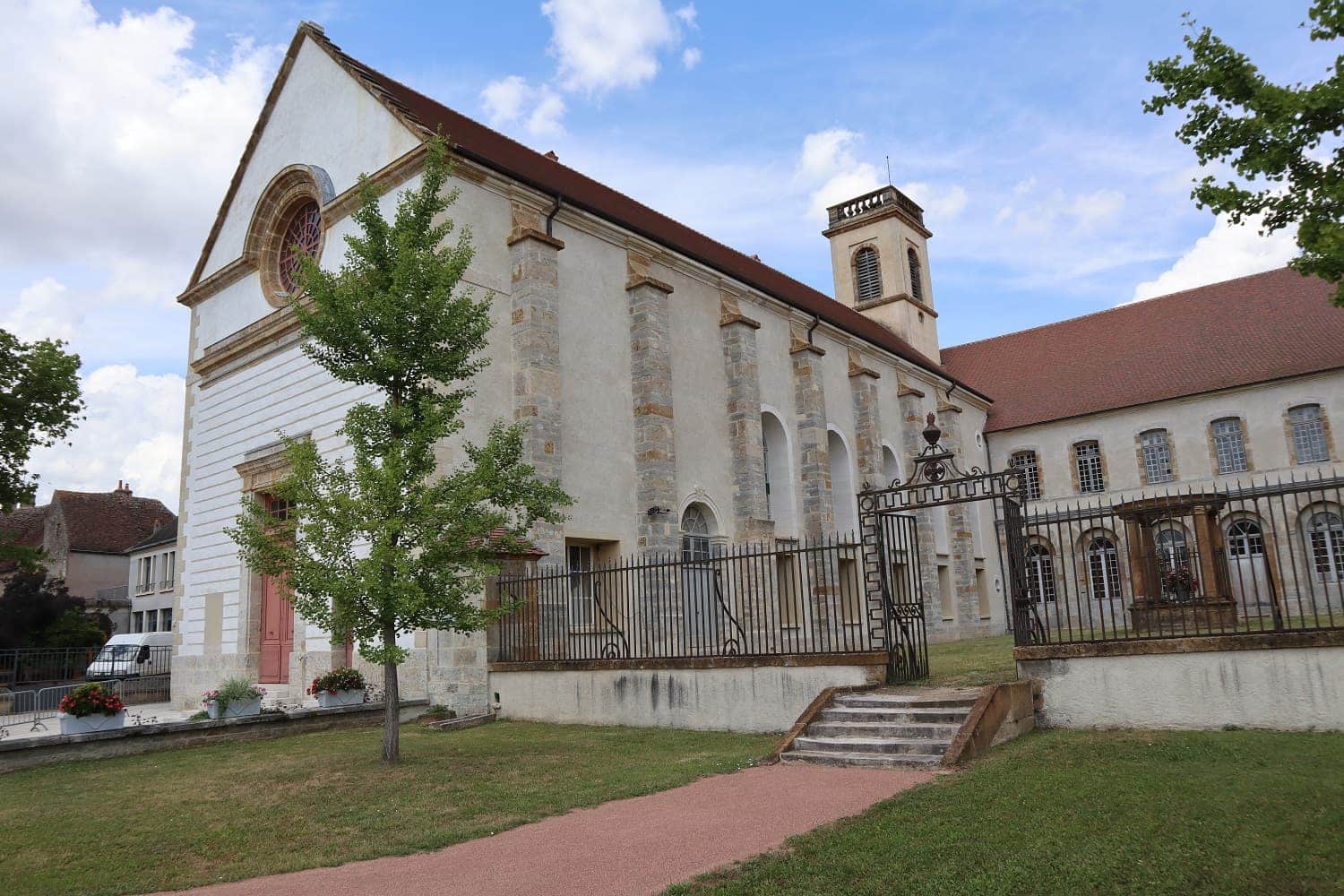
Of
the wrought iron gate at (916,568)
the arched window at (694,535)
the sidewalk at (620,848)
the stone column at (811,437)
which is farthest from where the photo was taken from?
the stone column at (811,437)

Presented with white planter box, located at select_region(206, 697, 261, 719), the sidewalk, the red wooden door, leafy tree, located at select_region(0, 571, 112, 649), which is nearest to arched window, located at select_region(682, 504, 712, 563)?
the red wooden door

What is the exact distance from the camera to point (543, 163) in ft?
74.5

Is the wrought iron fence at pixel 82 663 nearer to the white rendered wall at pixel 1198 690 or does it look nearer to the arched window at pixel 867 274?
the white rendered wall at pixel 1198 690

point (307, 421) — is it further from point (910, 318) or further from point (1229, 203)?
point (910, 318)

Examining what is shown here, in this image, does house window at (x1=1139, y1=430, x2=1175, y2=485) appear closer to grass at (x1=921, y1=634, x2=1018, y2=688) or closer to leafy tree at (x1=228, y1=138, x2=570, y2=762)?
grass at (x1=921, y1=634, x2=1018, y2=688)

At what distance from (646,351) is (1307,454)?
2150 centimetres

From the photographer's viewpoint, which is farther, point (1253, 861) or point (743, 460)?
point (743, 460)

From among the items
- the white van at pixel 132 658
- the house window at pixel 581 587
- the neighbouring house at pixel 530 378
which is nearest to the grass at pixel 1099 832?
the neighbouring house at pixel 530 378

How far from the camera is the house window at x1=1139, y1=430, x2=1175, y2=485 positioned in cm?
3023

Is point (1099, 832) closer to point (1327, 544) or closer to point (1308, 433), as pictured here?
point (1327, 544)

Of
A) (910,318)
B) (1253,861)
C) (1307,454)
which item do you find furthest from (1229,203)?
(910,318)

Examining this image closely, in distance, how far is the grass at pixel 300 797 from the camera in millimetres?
6148

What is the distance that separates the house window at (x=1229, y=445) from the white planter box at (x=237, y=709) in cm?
2823

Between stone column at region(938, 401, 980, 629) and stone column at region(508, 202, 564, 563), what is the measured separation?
18.1 m
